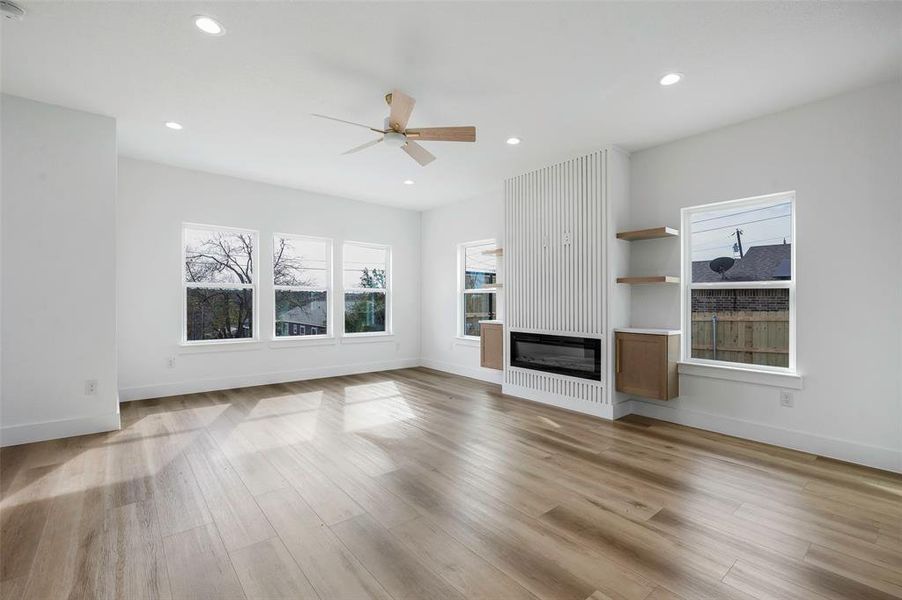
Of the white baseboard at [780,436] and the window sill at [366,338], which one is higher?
the window sill at [366,338]

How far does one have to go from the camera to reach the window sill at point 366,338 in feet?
22.4

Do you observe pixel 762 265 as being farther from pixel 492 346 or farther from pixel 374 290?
pixel 374 290

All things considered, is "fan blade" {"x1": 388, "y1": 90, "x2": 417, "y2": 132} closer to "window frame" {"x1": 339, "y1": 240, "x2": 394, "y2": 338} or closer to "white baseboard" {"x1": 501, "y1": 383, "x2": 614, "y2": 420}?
"white baseboard" {"x1": 501, "y1": 383, "x2": 614, "y2": 420}

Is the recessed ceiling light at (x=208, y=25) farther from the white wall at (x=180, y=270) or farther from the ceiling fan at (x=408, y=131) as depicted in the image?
the white wall at (x=180, y=270)

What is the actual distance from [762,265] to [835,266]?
53 cm

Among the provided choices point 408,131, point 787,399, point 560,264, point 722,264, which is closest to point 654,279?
point 722,264

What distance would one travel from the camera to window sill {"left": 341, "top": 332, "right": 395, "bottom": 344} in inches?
268

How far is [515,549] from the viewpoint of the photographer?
2.08 metres

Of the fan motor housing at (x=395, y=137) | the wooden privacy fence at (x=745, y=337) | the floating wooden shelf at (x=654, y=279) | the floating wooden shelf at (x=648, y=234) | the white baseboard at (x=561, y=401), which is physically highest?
the fan motor housing at (x=395, y=137)

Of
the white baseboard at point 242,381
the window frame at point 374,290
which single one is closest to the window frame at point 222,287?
the white baseboard at point 242,381

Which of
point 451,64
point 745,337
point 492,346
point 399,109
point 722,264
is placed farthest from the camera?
point 492,346

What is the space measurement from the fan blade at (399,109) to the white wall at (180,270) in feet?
11.6

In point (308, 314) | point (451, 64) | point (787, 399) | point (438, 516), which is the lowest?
point (438, 516)

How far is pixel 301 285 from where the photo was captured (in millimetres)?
6410
